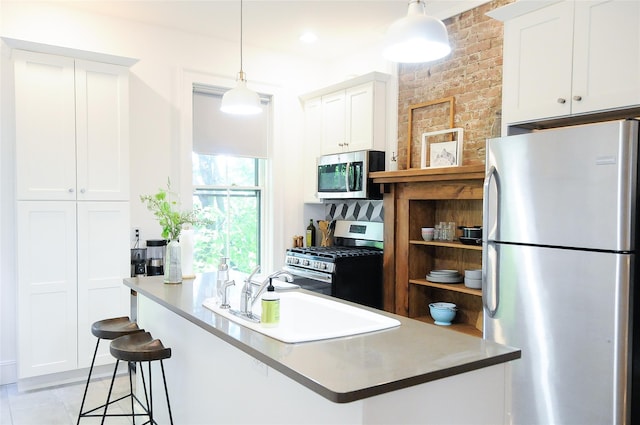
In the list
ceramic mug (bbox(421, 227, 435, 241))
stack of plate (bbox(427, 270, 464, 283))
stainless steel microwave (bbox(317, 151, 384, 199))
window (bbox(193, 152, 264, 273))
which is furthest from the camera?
window (bbox(193, 152, 264, 273))

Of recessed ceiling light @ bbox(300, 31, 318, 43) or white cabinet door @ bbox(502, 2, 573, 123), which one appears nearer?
white cabinet door @ bbox(502, 2, 573, 123)

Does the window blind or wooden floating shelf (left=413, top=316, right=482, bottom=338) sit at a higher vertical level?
the window blind

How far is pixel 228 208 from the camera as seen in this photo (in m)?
4.98

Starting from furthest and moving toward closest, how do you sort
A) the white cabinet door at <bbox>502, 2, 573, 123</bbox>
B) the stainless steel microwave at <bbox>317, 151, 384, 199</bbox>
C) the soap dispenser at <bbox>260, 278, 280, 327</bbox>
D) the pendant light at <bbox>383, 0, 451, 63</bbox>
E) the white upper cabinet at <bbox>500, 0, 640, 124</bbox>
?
the stainless steel microwave at <bbox>317, 151, 384, 199</bbox>
the white cabinet door at <bbox>502, 2, 573, 123</bbox>
the white upper cabinet at <bbox>500, 0, 640, 124</bbox>
the soap dispenser at <bbox>260, 278, 280, 327</bbox>
the pendant light at <bbox>383, 0, 451, 63</bbox>

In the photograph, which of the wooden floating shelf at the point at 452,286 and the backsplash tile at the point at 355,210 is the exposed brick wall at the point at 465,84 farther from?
the wooden floating shelf at the point at 452,286

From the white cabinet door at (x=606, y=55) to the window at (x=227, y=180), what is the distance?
3.15 metres

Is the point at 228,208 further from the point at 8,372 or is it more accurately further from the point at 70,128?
the point at 8,372

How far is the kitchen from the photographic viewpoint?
12.5ft

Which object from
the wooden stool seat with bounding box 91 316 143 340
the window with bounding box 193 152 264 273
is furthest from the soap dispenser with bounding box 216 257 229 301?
the window with bounding box 193 152 264 273

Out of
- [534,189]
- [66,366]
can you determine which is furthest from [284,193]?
[534,189]

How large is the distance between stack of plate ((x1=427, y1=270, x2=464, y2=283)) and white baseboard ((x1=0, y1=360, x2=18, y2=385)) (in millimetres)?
3363

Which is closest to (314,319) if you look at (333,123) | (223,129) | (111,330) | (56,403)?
(111,330)

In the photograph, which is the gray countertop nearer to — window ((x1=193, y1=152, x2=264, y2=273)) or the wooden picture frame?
the wooden picture frame

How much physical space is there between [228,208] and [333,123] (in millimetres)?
1352
